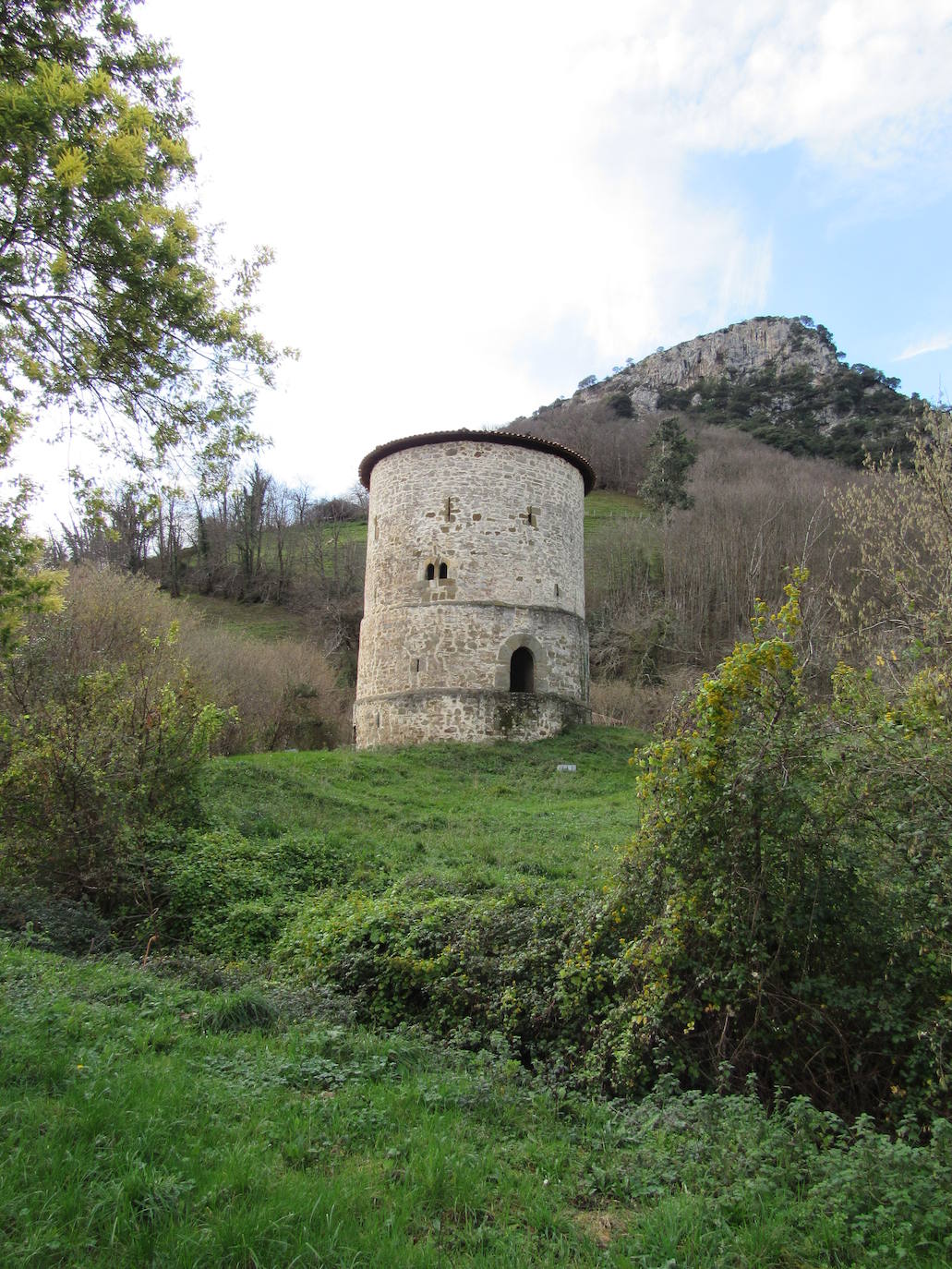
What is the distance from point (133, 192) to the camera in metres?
5.49

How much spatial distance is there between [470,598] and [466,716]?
9.09 ft

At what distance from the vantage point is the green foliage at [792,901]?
14.8ft

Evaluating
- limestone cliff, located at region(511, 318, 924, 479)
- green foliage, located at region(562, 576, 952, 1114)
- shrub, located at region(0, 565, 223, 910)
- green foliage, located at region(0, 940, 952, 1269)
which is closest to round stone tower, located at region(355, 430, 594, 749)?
shrub, located at region(0, 565, 223, 910)

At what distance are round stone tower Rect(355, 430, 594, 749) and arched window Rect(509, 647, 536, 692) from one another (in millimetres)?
29

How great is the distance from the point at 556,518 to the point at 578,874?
1304 cm

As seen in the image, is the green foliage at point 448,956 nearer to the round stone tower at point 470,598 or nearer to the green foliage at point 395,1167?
the green foliage at point 395,1167

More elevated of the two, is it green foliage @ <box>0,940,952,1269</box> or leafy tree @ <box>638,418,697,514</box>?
leafy tree @ <box>638,418,697,514</box>

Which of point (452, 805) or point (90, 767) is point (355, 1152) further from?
point (452, 805)

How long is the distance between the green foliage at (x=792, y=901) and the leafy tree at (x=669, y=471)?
38.4 metres

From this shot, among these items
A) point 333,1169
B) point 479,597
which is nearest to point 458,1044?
point 333,1169

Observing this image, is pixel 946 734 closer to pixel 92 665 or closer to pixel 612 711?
pixel 92 665

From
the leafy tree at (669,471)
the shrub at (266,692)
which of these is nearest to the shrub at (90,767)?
the shrub at (266,692)

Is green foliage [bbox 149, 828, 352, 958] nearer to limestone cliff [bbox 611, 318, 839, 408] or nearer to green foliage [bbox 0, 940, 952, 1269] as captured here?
green foliage [bbox 0, 940, 952, 1269]

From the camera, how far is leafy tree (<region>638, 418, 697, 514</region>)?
42.3m
